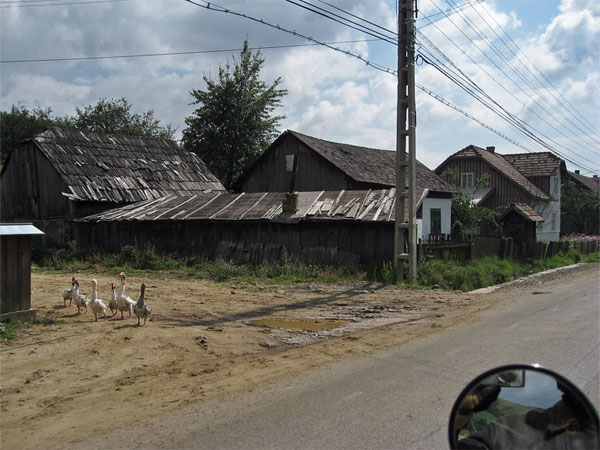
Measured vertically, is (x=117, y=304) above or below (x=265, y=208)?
below

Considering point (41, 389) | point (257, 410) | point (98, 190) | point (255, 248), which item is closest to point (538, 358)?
point (257, 410)

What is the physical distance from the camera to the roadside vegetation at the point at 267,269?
16.6m

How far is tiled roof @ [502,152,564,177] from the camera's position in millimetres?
41844

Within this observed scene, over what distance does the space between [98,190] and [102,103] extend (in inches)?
1253

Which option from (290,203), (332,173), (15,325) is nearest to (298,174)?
(332,173)

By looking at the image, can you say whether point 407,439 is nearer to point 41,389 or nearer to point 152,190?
point 41,389

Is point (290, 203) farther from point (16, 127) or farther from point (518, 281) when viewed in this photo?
point (16, 127)

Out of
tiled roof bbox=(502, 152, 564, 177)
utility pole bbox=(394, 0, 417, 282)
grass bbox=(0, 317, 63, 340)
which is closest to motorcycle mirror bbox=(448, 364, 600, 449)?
grass bbox=(0, 317, 63, 340)

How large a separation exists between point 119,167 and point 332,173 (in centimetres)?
1089

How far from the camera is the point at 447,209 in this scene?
30.0 metres

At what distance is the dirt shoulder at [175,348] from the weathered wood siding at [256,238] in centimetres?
422

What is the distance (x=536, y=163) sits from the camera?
4306 centimetres

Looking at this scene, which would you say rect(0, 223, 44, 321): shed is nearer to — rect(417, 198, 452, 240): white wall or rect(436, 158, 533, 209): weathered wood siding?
rect(417, 198, 452, 240): white wall

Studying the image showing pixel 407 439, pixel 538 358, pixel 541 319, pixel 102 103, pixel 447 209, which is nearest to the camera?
pixel 407 439
